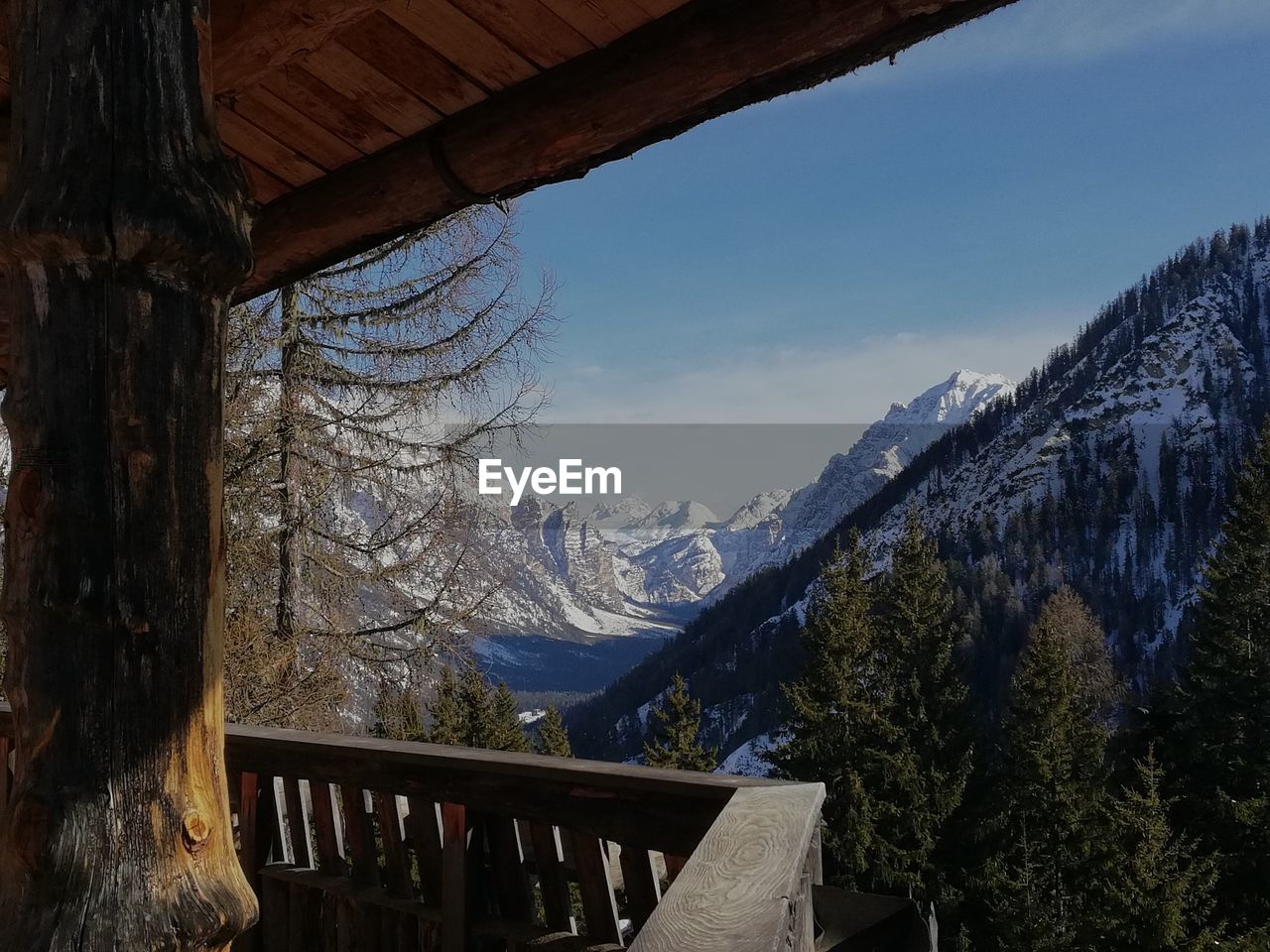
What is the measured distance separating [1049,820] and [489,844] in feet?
96.1

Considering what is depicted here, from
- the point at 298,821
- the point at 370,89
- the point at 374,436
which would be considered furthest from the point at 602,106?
the point at 374,436

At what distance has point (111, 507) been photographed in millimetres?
1111

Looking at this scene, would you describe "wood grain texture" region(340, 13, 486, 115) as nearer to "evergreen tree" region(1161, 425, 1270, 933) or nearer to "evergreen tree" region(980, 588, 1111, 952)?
"evergreen tree" region(980, 588, 1111, 952)

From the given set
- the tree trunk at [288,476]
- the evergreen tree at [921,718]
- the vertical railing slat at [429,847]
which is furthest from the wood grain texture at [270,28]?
the evergreen tree at [921,718]

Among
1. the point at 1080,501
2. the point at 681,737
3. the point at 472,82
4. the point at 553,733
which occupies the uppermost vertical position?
Answer: the point at 1080,501

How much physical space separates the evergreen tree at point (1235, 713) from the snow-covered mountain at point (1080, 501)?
134 ft

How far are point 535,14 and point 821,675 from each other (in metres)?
28.0

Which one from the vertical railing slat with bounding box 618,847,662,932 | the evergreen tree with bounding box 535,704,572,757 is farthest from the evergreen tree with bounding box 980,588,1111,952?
the vertical railing slat with bounding box 618,847,662,932

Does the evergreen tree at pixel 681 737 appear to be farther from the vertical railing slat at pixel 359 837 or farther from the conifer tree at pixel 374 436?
the vertical railing slat at pixel 359 837

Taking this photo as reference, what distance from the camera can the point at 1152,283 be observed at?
549ft

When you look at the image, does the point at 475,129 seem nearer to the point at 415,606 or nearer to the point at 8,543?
the point at 8,543

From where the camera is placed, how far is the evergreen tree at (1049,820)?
25422mm

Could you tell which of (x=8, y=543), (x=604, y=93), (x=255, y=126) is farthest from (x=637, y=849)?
(x=255, y=126)

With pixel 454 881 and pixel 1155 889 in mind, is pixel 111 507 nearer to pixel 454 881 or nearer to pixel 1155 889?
pixel 454 881
